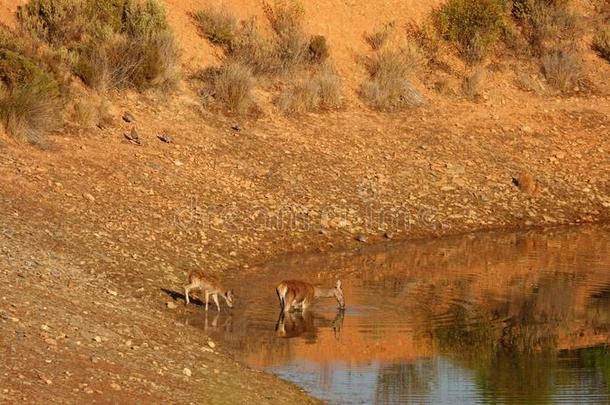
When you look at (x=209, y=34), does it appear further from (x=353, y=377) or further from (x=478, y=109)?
(x=353, y=377)

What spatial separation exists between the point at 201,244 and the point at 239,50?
9935mm

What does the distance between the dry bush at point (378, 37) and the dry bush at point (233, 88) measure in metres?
4.95

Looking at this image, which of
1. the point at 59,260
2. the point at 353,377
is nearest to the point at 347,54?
the point at 59,260

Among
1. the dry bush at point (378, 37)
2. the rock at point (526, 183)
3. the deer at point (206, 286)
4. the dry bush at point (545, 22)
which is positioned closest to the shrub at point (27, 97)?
the deer at point (206, 286)

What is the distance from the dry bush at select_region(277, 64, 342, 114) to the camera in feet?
88.9

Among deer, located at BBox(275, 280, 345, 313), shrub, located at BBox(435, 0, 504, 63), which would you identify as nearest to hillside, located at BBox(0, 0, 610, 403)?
shrub, located at BBox(435, 0, 504, 63)

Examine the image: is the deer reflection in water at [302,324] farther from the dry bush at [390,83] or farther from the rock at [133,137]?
the dry bush at [390,83]

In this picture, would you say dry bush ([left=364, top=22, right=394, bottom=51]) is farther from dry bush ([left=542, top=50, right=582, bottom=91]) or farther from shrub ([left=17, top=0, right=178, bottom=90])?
shrub ([left=17, top=0, right=178, bottom=90])

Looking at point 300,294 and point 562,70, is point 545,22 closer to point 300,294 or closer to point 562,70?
point 562,70

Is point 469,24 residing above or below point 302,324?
above

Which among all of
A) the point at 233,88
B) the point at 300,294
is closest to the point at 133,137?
the point at 233,88

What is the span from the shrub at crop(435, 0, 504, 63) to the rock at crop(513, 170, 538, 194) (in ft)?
23.8

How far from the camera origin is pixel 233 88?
26.6 meters

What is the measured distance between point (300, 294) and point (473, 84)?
15162mm
